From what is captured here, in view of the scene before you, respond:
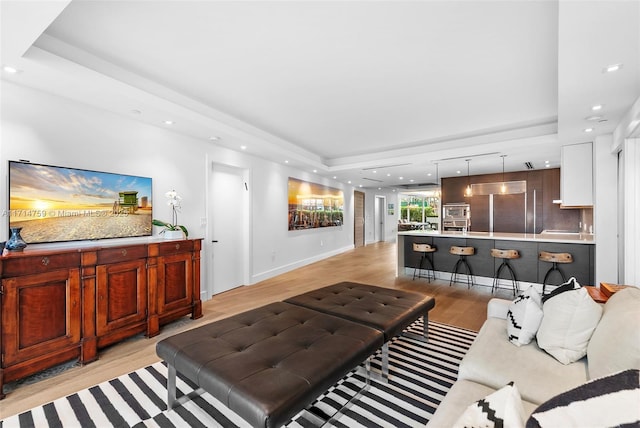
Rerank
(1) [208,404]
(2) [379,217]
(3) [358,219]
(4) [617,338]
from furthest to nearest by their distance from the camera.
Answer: (2) [379,217] → (3) [358,219] → (1) [208,404] → (4) [617,338]

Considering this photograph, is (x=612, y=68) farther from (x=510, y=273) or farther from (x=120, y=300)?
(x=120, y=300)

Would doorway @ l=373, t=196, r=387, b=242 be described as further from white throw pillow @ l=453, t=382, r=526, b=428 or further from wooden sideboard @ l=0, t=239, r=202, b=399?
white throw pillow @ l=453, t=382, r=526, b=428

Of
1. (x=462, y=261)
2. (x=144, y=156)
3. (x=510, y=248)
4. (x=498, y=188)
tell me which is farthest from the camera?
(x=498, y=188)

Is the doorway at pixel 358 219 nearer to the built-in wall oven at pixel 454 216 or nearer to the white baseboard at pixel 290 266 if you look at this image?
the white baseboard at pixel 290 266

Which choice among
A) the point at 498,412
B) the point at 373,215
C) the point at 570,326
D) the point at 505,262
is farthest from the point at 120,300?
the point at 373,215

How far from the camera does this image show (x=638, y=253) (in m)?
3.50

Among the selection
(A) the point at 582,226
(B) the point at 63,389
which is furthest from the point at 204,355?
(A) the point at 582,226

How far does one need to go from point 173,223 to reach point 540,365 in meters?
4.01

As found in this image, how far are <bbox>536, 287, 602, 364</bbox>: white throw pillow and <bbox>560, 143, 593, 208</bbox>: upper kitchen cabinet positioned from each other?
367cm

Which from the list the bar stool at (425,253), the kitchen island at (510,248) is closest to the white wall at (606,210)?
the kitchen island at (510,248)

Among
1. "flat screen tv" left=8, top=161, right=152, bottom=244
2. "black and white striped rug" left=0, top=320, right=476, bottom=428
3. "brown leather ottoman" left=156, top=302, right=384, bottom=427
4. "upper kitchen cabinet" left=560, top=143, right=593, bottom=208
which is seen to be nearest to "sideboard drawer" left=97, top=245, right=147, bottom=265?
"flat screen tv" left=8, top=161, right=152, bottom=244

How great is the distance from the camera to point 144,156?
368 cm

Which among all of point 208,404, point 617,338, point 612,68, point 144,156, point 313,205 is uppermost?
point 612,68

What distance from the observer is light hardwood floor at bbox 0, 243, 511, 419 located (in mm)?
2266
